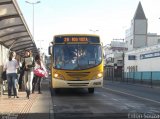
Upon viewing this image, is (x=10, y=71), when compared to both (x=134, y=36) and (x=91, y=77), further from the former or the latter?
(x=134, y=36)

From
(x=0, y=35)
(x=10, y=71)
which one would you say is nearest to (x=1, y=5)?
(x=10, y=71)

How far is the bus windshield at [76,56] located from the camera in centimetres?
2103

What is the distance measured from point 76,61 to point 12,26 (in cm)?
Answer: 356

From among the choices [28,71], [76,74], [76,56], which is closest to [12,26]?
[76,56]

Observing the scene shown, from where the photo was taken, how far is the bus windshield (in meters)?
21.0

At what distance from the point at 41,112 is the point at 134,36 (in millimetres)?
84934

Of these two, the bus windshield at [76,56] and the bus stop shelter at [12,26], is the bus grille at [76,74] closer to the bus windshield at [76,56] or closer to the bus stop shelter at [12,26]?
the bus windshield at [76,56]

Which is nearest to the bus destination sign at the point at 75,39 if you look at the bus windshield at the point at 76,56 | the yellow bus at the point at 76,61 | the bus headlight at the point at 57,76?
the yellow bus at the point at 76,61

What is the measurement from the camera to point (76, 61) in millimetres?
21094

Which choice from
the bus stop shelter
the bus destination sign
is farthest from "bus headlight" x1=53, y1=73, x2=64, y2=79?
the bus stop shelter

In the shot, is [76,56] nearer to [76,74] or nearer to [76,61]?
[76,61]

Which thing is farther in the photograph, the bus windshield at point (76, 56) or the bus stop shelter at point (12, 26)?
the bus windshield at point (76, 56)

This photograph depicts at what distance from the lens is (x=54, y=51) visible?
21.5 metres

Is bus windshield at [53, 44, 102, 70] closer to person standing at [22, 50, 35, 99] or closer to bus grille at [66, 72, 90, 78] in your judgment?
bus grille at [66, 72, 90, 78]
